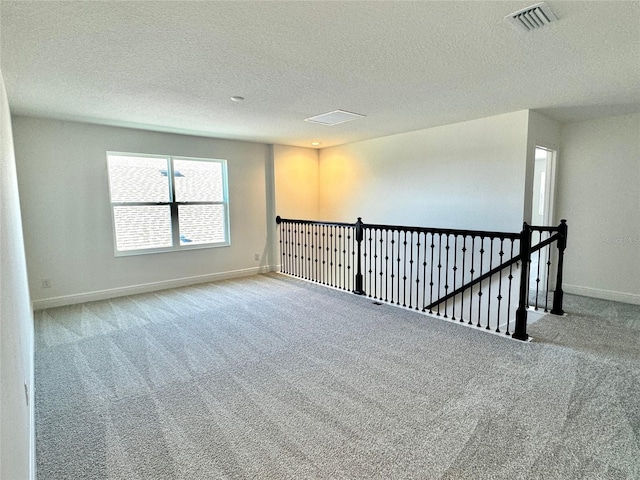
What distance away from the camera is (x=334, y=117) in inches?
171

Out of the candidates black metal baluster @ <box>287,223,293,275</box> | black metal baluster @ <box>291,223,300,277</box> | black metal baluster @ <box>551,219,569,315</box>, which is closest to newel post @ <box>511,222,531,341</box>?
black metal baluster @ <box>551,219,569,315</box>

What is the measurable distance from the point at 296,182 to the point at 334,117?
2.57 meters

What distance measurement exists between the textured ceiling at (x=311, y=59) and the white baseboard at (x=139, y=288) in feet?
7.83

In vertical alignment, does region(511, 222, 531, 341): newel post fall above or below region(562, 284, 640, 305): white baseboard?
above

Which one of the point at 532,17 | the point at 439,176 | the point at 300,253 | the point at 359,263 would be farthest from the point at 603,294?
the point at 300,253

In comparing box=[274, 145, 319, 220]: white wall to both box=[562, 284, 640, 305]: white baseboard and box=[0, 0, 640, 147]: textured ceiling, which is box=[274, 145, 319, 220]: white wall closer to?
box=[0, 0, 640, 147]: textured ceiling

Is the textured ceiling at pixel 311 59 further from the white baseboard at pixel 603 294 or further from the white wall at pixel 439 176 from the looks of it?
the white baseboard at pixel 603 294

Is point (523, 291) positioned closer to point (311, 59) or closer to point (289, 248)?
point (311, 59)

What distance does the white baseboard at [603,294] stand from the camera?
14.5ft

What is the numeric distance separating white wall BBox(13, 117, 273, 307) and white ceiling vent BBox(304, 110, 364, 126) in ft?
6.98

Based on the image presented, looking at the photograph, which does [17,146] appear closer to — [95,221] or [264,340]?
[95,221]

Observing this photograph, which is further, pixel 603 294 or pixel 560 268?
pixel 603 294

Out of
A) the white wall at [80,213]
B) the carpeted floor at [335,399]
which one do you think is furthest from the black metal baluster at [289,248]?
the carpeted floor at [335,399]

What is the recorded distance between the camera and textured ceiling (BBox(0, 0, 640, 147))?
1961 millimetres
